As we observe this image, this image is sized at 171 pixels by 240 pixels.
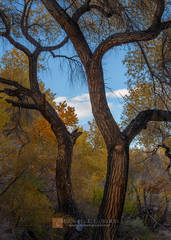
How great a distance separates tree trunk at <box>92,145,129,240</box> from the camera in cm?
292

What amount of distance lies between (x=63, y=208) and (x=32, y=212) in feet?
3.31

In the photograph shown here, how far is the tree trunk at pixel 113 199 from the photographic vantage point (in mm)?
2920

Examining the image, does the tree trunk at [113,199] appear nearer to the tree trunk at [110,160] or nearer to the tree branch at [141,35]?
the tree trunk at [110,160]

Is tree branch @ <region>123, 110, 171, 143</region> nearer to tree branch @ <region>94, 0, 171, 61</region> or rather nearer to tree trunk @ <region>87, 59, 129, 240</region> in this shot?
tree trunk @ <region>87, 59, 129, 240</region>

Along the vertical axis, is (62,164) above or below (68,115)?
below

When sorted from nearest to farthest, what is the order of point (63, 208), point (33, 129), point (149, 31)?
1. point (149, 31)
2. point (63, 208)
3. point (33, 129)

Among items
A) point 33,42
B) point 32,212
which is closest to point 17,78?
point 33,42

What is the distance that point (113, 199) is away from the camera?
116 inches

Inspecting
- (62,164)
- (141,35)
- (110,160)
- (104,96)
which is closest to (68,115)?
(62,164)

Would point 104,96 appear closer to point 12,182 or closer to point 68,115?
point 12,182

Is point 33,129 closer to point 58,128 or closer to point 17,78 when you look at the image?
point 58,128

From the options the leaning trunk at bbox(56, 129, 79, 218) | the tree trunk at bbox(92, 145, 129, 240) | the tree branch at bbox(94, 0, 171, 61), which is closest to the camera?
the tree trunk at bbox(92, 145, 129, 240)

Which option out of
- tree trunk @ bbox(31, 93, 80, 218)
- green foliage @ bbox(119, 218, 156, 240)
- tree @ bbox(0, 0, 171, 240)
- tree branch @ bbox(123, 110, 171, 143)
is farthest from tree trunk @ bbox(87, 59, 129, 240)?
green foliage @ bbox(119, 218, 156, 240)

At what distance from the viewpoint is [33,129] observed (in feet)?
21.4
